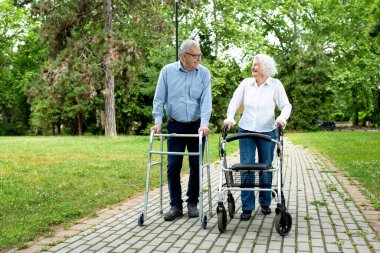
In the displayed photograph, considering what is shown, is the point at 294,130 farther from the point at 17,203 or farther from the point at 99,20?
the point at 17,203

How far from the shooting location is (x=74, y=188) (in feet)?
25.4

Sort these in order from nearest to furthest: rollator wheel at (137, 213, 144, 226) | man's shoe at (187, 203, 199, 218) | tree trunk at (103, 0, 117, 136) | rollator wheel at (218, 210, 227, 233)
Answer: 1. rollator wheel at (218, 210, 227, 233)
2. rollator wheel at (137, 213, 144, 226)
3. man's shoe at (187, 203, 199, 218)
4. tree trunk at (103, 0, 117, 136)

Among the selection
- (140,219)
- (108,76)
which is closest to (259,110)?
(140,219)

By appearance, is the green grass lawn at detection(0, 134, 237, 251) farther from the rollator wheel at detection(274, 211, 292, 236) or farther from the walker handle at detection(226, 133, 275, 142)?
the rollator wheel at detection(274, 211, 292, 236)

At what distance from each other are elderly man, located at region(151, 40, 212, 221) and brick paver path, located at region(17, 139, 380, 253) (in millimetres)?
490

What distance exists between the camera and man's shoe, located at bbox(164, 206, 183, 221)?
547cm

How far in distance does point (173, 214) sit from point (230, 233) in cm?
94

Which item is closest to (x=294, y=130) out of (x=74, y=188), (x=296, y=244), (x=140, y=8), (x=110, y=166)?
(x=140, y=8)

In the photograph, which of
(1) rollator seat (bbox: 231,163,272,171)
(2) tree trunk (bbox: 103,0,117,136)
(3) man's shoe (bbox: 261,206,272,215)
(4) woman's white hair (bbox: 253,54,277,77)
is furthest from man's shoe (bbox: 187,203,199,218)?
(2) tree trunk (bbox: 103,0,117,136)

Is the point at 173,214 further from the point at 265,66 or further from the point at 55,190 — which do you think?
the point at 55,190

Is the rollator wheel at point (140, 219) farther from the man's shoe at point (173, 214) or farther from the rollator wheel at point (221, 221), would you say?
the rollator wheel at point (221, 221)

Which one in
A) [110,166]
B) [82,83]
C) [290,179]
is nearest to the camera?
[290,179]

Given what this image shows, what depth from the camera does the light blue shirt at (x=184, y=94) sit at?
5.42 m

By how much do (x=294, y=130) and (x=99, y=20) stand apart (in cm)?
1818
